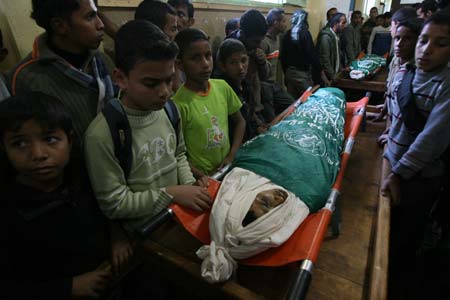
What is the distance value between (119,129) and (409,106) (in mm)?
1419

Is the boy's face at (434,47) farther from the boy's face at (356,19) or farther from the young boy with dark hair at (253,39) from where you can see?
the boy's face at (356,19)

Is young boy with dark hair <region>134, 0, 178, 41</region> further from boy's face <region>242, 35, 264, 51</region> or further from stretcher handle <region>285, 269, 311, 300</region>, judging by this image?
stretcher handle <region>285, 269, 311, 300</region>

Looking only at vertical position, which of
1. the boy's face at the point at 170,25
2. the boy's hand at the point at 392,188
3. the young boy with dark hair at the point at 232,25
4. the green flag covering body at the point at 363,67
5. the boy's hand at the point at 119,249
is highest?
the boy's face at the point at 170,25

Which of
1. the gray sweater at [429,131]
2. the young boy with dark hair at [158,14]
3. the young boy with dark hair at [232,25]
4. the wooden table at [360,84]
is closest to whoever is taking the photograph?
the gray sweater at [429,131]

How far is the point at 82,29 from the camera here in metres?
1.09

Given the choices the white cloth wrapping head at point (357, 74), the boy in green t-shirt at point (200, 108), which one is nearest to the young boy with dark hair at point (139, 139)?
the boy in green t-shirt at point (200, 108)

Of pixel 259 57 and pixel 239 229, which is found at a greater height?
pixel 259 57

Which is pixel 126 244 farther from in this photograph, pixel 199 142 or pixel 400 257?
pixel 400 257

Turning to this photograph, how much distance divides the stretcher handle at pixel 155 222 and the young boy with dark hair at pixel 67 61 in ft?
1.65

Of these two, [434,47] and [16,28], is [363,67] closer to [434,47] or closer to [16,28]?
[434,47]

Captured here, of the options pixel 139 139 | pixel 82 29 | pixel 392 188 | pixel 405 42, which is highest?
pixel 82 29

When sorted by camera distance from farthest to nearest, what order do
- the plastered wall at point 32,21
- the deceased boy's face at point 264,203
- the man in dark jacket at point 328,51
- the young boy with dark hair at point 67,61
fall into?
the man in dark jacket at point 328,51 < the plastered wall at point 32,21 < the young boy with dark hair at point 67,61 < the deceased boy's face at point 264,203

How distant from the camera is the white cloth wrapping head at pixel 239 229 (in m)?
0.81

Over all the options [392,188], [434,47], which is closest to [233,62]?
[434,47]
